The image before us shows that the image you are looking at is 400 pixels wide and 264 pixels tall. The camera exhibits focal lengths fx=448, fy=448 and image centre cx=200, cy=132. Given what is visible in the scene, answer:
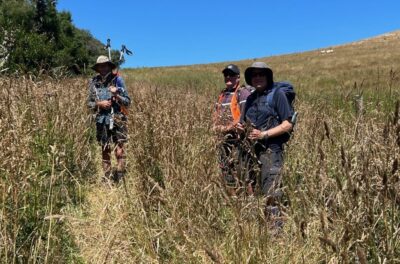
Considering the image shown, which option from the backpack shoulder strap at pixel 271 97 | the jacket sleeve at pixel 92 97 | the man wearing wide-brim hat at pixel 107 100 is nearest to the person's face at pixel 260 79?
the backpack shoulder strap at pixel 271 97

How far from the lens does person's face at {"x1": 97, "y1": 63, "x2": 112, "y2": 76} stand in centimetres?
568

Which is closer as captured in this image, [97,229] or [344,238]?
[344,238]

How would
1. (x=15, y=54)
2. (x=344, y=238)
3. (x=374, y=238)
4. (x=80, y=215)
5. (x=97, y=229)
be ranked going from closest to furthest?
1. (x=344, y=238)
2. (x=374, y=238)
3. (x=97, y=229)
4. (x=80, y=215)
5. (x=15, y=54)

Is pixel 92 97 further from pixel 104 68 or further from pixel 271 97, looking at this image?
pixel 271 97

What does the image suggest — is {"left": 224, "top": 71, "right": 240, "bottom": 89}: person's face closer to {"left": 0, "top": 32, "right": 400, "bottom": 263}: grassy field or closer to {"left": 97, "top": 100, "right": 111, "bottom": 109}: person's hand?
{"left": 0, "top": 32, "right": 400, "bottom": 263}: grassy field

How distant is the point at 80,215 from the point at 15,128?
1.40 metres

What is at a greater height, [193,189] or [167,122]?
[167,122]

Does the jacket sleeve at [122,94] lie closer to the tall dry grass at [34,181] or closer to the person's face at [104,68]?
the person's face at [104,68]

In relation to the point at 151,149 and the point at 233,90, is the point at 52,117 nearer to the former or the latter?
the point at 151,149

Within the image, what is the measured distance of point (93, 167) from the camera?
5.86 metres

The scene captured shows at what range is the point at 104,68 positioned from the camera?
5707 mm

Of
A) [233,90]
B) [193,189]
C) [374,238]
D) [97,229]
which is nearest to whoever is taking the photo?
[374,238]

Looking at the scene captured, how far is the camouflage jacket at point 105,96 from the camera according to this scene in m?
5.71

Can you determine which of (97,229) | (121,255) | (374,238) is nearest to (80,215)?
(97,229)
